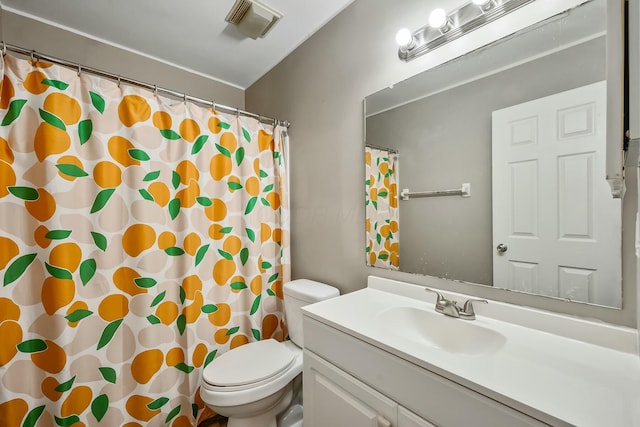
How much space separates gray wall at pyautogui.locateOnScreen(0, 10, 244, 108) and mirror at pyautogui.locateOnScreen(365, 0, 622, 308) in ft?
5.66

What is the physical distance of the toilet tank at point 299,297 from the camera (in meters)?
1.48

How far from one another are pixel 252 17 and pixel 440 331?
1938 mm

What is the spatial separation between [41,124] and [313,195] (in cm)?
138

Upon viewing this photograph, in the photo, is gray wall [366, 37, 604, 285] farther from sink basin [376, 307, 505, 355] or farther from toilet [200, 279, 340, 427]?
toilet [200, 279, 340, 427]

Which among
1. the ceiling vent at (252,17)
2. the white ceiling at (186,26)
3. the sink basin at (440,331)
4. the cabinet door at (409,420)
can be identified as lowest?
the cabinet door at (409,420)

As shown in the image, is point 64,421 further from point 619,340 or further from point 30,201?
point 619,340

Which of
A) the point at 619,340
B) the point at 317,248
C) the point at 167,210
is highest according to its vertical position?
the point at 167,210

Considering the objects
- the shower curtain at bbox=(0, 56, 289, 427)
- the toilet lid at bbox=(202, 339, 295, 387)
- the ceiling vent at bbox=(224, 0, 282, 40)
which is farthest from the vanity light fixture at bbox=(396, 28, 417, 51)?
the toilet lid at bbox=(202, 339, 295, 387)

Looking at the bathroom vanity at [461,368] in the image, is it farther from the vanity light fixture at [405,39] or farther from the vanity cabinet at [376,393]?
the vanity light fixture at [405,39]

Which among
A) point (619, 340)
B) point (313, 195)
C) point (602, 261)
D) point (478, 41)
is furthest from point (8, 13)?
point (619, 340)

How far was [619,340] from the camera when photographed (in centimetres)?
74

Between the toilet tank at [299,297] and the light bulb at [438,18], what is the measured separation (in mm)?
1365

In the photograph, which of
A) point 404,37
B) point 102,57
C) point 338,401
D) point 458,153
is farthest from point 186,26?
point 338,401

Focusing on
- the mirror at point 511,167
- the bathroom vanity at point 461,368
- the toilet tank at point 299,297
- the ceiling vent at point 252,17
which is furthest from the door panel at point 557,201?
the ceiling vent at point 252,17
